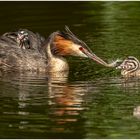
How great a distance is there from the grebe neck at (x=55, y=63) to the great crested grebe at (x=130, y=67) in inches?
41.2

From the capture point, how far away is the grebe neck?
15.5 metres

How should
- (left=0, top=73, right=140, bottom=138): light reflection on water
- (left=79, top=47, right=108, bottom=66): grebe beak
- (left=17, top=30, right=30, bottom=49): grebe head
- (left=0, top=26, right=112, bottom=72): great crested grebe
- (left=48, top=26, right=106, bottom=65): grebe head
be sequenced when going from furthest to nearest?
(left=17, top=30, right=30, bottom=49): grebe head < (left=0, top=26, right=112, bottom=72): great crested grebe < (left=48, top=26, right=106, bottom=65): grebe head < (left=79, top=47, right=108, bottom=66): grebe beak < (left=0, top=73, right=140, bottom=138): light reflection on water

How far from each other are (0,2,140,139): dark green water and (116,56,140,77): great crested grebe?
0.71 feet

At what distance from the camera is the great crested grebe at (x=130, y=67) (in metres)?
14.8

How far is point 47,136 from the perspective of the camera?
11.5 m

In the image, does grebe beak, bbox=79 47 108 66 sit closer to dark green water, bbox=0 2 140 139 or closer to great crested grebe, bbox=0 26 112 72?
great crested grebe, bbox=0 26 112 72

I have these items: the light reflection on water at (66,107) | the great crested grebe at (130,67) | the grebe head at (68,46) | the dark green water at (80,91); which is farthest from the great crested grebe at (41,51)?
the light reflection on water at (66,107)

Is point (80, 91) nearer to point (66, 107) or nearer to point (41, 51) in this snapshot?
point (66, 107)

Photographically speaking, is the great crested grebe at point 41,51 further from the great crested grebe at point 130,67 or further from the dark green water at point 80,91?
the great crested grebe at point 130,67

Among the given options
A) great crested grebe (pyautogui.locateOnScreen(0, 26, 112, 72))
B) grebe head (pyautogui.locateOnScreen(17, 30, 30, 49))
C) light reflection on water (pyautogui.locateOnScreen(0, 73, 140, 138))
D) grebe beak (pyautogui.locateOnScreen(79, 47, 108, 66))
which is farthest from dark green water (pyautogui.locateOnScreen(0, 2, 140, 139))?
grebe head (pyautogui.locateOnScreen(17, 30, 30, 49))

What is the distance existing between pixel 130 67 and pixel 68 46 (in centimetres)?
127

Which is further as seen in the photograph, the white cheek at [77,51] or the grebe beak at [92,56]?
the white cheek at [77,51]

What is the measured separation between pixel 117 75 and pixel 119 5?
565 centimetres

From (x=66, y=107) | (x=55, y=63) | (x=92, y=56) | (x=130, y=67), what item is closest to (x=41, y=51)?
(x=55, y=63)
